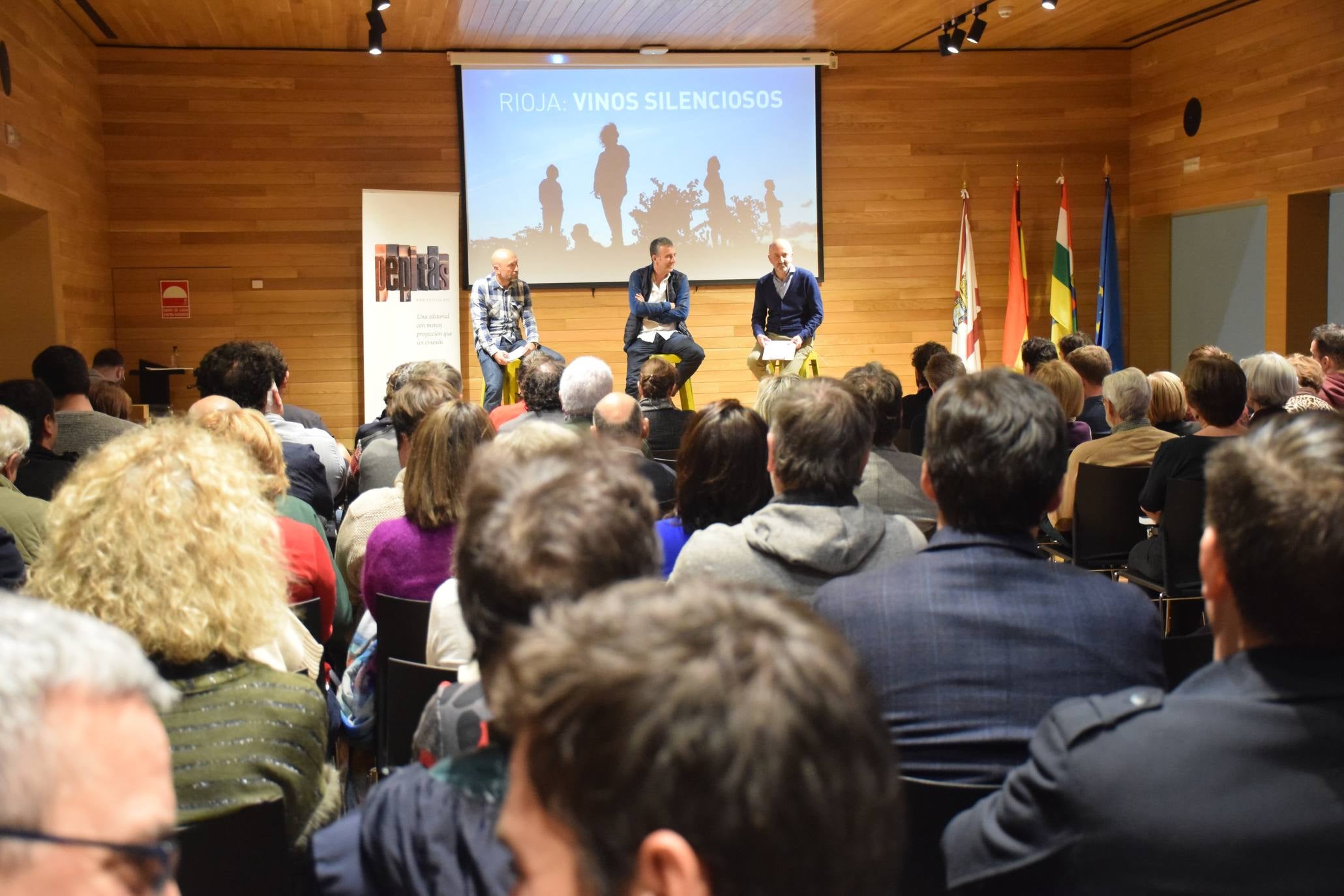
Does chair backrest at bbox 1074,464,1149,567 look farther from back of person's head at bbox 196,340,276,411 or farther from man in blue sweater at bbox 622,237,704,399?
man in blue sweater at bbox 622,237,704,399

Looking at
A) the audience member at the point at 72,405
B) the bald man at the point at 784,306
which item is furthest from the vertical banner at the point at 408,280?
the audience member at the point at 72,405

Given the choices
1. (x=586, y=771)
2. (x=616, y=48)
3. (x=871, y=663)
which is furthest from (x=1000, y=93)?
(x=586, y=771)

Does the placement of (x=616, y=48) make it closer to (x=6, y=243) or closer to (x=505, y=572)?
(x=6, y=243)

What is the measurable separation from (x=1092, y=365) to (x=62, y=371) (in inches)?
182

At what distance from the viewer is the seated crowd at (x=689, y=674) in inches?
25.2

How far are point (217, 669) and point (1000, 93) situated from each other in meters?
10.1

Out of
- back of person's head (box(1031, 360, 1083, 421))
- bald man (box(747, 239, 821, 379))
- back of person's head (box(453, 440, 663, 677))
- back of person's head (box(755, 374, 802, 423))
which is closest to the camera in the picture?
back of person's head (box(453, 440, 663, 677))

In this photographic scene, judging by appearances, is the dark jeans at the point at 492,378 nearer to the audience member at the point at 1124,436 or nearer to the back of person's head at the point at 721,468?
the audience member at the point at 1124,436

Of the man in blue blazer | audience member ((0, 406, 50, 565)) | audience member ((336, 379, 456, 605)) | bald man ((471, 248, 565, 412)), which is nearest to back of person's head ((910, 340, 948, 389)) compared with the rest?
bald man ((471, 248, 565, 412))

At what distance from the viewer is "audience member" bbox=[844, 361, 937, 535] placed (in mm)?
3617

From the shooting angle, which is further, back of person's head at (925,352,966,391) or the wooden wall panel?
the wooden wall panel

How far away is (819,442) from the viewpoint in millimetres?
2371

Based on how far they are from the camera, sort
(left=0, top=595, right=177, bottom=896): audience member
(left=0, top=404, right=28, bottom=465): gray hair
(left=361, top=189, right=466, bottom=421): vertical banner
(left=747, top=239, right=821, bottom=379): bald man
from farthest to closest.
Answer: (left=361, top=189, right=466, bottom=421): vertical banner → (left=747, top=239, right=821, bottom=379): bald man → (left=0, top=404, right=28, bottom=465): gray hair → (left=0, top=595, right=177, bottom=896): audience member

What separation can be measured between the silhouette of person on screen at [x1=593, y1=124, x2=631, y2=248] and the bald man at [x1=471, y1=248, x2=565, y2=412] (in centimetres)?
149
